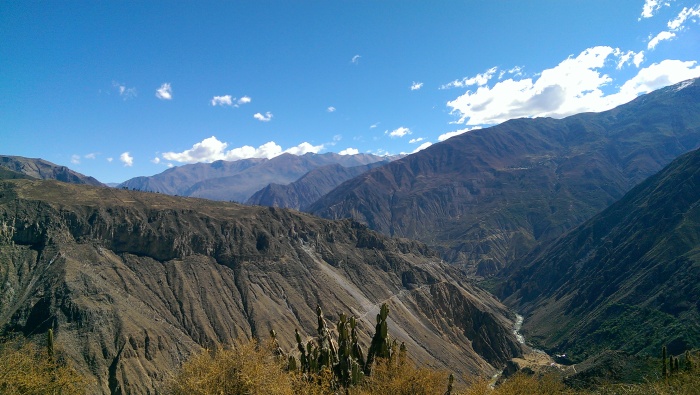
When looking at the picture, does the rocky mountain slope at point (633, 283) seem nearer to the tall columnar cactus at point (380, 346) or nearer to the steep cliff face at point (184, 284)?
the steep cliff face at point (184, 284)

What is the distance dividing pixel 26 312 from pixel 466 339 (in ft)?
382


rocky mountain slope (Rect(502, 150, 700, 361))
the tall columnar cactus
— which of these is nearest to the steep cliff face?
rocky mountain slope (Rect(502, 150, 700, 361))

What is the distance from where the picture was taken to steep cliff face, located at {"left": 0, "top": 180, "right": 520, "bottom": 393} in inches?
3226

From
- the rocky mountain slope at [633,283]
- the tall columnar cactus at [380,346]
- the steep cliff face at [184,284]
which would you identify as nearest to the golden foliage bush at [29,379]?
the tall columnar cactus at [380,346]

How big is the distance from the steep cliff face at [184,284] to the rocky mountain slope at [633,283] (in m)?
20.4

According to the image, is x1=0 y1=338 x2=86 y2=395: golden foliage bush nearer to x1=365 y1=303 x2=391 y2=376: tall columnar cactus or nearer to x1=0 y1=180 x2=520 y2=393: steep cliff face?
x1=365 y1=303 x2=391 y2=376: tall columnar cactus

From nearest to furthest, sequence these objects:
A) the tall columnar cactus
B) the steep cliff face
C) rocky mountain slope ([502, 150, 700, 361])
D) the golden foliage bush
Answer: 1. the golden foliage bush
2. the tall columnar cactus
3. the steep cliff face
4. rocky mountain slope ([502, 150, 700, 361])

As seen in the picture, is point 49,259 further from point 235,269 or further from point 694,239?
point 694,239

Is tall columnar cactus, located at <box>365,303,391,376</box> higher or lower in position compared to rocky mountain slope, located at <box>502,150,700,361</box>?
higher

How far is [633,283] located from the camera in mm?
133750

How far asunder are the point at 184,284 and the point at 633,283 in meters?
139

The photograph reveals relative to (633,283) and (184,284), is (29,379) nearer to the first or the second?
(184,284)

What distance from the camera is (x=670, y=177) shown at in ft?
565

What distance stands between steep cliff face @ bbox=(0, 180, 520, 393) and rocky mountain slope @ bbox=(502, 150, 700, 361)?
2040cm
